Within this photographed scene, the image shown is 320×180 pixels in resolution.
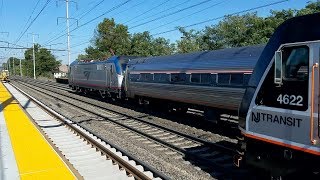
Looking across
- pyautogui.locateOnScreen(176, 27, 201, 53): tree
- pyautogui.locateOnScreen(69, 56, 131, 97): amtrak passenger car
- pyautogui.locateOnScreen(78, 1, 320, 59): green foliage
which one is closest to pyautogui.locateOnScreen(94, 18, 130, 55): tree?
pyautogui.locateOnScreen(78, 1, 320, 59): green foliage

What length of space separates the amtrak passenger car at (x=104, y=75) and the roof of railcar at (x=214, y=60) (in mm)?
5360

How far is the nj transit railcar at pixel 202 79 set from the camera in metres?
12.6

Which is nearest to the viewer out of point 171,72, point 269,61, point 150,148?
point 269,61

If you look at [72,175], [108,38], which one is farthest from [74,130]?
[108,38]

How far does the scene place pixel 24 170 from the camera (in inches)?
344

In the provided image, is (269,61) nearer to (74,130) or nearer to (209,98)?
(209,98)

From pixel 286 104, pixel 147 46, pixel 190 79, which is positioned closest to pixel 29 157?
pixel 286 104

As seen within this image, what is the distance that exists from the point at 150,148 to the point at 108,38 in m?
76.9

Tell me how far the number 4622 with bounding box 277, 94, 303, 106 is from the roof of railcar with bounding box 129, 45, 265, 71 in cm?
620

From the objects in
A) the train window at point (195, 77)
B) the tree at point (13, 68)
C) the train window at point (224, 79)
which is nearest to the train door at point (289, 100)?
the train window at point (224, 79)

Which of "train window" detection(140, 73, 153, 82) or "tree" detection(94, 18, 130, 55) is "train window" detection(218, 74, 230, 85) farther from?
"tree" detection(94, 18, 130, 55)

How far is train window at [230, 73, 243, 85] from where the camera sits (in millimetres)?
12414

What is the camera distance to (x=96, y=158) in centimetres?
1022

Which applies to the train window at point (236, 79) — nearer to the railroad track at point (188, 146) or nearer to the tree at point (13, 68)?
the railroad track at point (188, 146)
